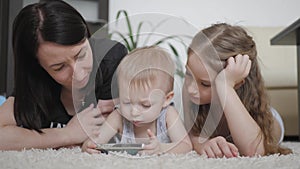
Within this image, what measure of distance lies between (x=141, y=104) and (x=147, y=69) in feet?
0.21

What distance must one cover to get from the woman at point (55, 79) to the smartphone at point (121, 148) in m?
0.04

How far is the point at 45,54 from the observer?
897mm

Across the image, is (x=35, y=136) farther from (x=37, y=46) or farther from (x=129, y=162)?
(x=129, y=162)

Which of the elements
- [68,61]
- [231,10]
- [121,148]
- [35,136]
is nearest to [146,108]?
[121,148]

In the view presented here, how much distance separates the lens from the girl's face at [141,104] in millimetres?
695

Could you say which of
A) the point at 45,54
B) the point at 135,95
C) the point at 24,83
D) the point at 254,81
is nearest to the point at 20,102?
the point at 24,83

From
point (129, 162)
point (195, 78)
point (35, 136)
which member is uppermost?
point (195, 78)

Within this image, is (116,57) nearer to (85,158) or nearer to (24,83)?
(85,158)

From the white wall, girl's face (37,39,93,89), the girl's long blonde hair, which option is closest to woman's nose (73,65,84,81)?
girl's face (37,39,93,89)

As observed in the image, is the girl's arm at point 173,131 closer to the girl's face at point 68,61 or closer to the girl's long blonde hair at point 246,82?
the girl's long blonde hair at point 246,82

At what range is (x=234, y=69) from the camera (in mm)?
824

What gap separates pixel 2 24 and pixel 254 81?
172cm

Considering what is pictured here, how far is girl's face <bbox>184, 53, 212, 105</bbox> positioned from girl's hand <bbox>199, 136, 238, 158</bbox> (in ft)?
0.29

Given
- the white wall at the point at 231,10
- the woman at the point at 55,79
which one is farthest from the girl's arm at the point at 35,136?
the white wall at the point at 231,10
